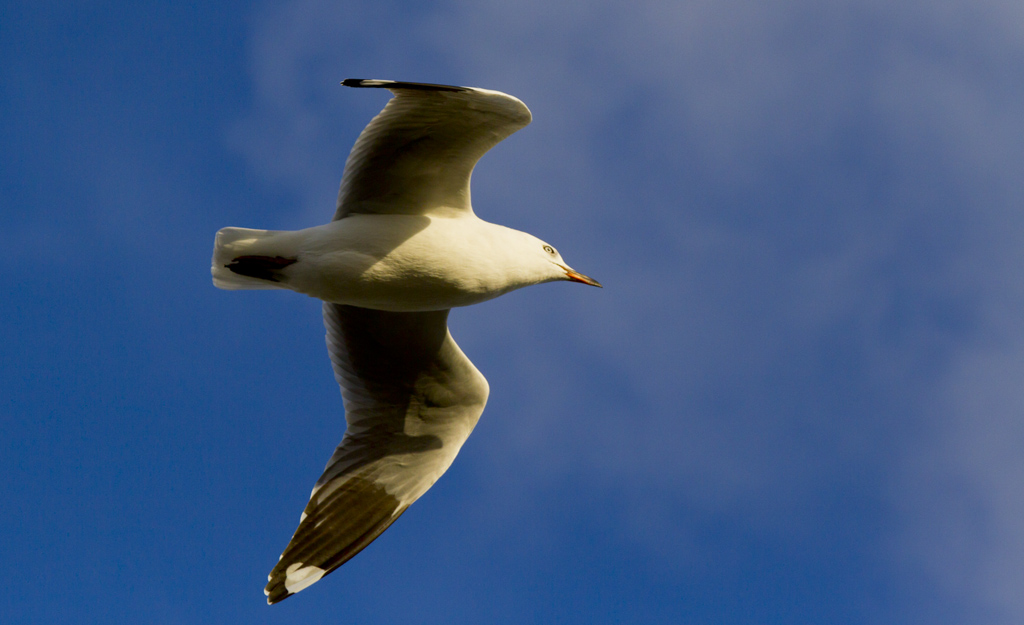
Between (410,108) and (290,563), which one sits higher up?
(410,108)

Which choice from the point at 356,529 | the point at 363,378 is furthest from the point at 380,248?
Result: the point at 356,529

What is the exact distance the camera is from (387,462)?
7.79 meters

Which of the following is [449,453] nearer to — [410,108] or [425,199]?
[425,199]

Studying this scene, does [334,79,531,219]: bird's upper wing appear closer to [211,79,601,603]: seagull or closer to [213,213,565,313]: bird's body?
[211,79,601,603]: seagull

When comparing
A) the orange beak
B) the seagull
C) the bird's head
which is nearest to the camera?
the seagull

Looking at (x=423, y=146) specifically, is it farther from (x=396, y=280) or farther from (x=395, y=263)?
(x=396, y=280)

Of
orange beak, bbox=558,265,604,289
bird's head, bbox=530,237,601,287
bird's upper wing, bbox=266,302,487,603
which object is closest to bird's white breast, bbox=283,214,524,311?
bird's head, bbox=530,237,601,287

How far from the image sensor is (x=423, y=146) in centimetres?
638

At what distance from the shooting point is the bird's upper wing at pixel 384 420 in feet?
24.6

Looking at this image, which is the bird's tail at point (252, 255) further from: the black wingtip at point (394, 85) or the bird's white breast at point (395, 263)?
the black wingtip at point (394, 85)

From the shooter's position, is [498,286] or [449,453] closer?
[498,286]

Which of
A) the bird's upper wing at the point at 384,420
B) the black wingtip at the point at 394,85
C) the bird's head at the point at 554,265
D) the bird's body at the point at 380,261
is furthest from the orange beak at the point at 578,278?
the black wingtip at the point at 394,85

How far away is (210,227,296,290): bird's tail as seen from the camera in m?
6.37

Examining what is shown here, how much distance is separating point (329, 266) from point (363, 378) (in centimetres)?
186
